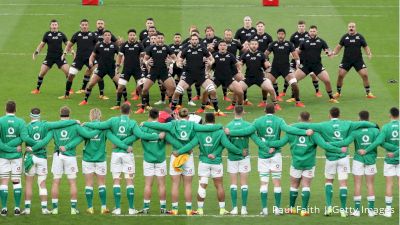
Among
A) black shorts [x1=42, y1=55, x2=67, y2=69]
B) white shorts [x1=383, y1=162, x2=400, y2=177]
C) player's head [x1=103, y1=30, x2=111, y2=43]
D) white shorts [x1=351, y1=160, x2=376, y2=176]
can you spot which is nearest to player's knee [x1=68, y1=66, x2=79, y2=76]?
black shorts [x1=42, y1=55, x2=67, y2=69]

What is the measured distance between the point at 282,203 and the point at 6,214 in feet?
23.0

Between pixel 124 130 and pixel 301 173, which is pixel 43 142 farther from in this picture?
pixel 301 173

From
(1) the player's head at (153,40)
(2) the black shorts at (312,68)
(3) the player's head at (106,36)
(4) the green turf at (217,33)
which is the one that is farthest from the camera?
(2) the black shorts at (312,68)

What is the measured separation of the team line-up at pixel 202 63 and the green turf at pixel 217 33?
2.82ft

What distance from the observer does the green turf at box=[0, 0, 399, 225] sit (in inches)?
1252

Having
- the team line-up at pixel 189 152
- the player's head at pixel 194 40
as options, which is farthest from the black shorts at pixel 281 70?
the team line-up at pixel 189 152

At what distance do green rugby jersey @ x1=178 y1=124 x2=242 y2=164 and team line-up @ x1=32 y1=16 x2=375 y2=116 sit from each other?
10378mm

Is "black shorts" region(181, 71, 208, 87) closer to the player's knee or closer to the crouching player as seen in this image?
the player's knee

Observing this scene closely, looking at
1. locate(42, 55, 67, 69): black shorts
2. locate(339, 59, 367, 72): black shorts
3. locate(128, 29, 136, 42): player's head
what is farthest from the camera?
locate(42, 55, 67, 69): black shorts

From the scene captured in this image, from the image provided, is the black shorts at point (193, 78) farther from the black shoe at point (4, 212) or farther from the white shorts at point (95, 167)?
the black shoe at point (4, 212)

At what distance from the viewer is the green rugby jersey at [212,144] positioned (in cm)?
3081

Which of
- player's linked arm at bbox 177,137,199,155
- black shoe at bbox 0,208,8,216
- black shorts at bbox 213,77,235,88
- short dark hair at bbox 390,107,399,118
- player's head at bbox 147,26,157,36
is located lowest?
black shoe at bbox 0,208,8,216

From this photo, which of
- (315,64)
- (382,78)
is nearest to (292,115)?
(315,64)

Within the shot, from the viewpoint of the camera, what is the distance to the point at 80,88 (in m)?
46.4
